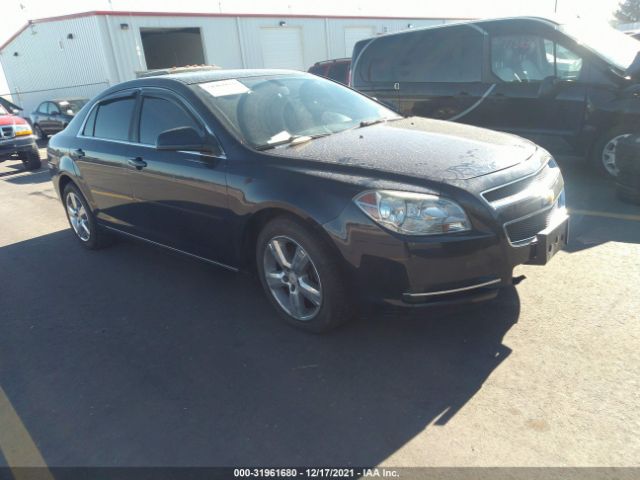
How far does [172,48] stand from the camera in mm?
27188

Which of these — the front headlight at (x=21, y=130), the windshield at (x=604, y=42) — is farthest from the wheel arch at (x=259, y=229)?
the front headlight at (x=21, y=130)

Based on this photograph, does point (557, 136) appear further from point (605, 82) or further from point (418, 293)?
point (418, 293)

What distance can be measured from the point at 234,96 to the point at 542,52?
14.3 ft

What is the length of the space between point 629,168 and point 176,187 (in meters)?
4.42

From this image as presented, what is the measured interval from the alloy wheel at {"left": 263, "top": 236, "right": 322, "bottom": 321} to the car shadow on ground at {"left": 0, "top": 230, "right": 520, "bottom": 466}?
0.61 ft

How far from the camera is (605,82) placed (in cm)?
598

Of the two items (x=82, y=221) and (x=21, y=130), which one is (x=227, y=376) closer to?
(x=82, y=221)

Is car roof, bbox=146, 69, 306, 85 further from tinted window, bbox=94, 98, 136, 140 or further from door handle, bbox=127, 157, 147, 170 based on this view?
door handle, bbox=127, 157, 147, 170

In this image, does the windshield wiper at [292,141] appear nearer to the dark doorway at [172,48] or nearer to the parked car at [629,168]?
the parked car at [629,168]

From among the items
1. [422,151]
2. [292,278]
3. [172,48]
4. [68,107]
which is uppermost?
[172,48]

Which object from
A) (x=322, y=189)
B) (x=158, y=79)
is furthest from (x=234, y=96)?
(x=322, y=189)

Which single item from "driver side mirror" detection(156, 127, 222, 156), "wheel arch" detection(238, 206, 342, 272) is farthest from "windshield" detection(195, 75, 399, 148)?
"wheel arch" detection(238, 206, 342, 272)

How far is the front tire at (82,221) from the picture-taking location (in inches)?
213

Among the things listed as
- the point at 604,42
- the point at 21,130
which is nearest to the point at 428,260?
the point at 604,42
